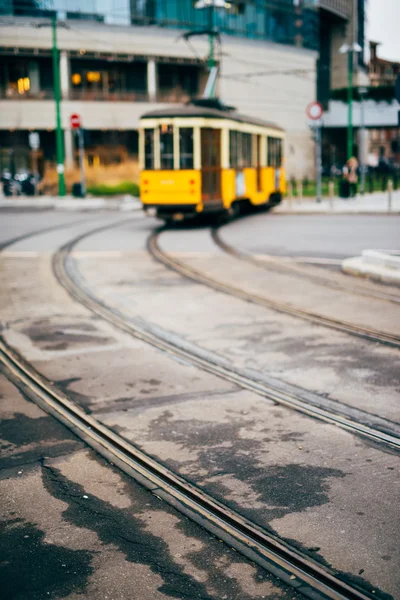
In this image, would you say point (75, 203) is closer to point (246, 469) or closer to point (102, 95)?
point (102, 95)

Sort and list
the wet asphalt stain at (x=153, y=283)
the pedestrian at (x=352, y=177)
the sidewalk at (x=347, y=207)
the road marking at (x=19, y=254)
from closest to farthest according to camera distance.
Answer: the wet asphalt stain at (x=153, y=283) → the road marking at (x=19, y=254) → the sidewalk at (x=347, y=207) → the pedestrian at (x=352, y=177)

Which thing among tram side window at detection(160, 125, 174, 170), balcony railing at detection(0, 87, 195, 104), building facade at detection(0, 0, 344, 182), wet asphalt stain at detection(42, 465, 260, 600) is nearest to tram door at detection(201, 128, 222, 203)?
tram side window at detection(160, 125, 174, 170)

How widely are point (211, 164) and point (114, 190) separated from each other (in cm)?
1656

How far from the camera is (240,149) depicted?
21.8m

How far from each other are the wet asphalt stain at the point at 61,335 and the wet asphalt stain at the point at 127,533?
336 cm

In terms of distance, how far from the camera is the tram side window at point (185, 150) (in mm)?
19016

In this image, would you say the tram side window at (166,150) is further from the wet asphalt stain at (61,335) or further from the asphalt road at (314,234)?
the wet asphalt stain at (61,335)

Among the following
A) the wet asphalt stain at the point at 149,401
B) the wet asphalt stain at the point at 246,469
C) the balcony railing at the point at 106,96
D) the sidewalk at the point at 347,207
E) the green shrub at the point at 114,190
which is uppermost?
the balcony railing at the point at 106,96

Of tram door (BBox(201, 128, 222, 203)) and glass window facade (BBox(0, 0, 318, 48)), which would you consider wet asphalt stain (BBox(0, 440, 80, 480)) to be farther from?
glass window facade (BBox(0, 0, 318, 48))

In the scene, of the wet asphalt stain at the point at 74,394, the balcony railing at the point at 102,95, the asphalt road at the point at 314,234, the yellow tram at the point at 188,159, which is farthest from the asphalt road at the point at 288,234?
the balcony railing at the point at 102,95

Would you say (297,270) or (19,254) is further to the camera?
(19,254)

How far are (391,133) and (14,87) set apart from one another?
60.7 metres

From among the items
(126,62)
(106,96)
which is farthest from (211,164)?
(126,62)

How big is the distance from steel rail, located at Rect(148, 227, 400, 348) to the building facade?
3006cm
